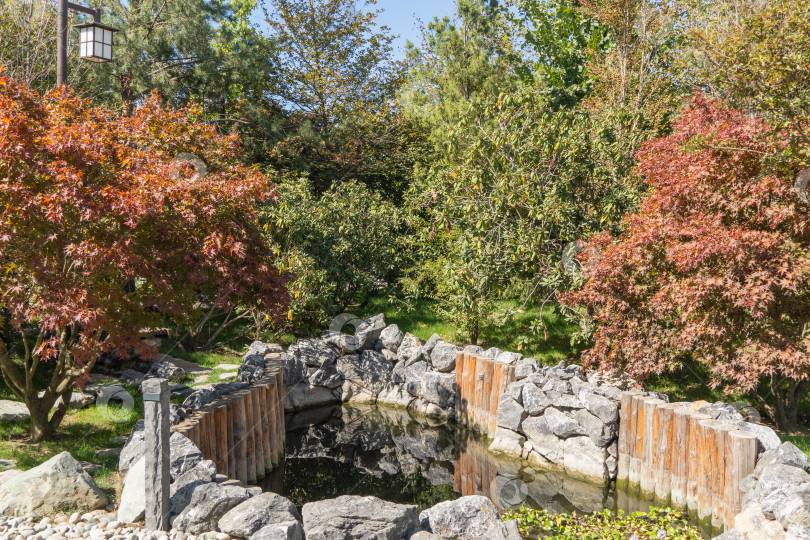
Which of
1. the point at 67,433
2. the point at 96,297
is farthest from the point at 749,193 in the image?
the point at 67,433

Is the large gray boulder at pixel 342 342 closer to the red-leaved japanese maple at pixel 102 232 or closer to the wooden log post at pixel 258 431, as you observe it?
the wooden log post at pixel 258 431

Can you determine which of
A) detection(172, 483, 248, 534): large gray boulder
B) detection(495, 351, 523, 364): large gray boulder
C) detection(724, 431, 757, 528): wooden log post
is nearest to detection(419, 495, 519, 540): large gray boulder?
detection(172, 483, 248, 534): large gray boulder

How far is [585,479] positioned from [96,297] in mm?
6377

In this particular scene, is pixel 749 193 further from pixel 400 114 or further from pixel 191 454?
pixel 400 114

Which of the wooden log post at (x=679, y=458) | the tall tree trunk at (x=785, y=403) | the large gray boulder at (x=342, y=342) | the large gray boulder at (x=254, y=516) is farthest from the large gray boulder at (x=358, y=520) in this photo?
the large gray boulder at (x=342, y=342)

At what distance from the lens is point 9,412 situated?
712 cm

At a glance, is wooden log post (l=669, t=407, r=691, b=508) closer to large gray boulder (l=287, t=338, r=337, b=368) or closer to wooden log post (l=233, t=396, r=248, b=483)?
wooden log post (l=233, t=396, r=248, b=483)

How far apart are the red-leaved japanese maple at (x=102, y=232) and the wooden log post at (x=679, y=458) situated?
4805 millimetres

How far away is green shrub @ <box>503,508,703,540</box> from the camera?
6316 mm

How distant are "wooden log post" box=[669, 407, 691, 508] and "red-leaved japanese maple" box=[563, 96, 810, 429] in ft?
3.09

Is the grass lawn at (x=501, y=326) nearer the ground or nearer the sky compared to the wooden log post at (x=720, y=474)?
nearer the sky

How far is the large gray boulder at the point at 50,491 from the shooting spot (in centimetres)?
496

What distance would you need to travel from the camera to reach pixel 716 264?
719cm

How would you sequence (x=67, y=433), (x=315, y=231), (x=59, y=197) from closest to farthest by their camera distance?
1. (x=59, y=197)
2. (x=67, y=433)
3. (x=315, y=231)
